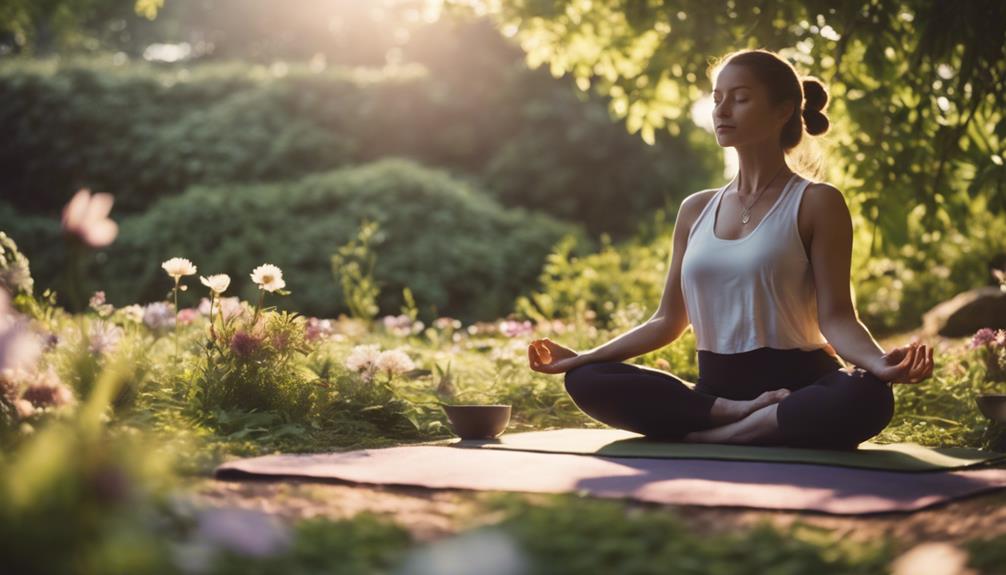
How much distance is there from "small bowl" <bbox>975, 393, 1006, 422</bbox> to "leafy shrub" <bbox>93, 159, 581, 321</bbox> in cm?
660

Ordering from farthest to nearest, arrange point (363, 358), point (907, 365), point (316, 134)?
point (316, 134) → point (363, 358) → point (907, 365)

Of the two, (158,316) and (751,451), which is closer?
(751,451)

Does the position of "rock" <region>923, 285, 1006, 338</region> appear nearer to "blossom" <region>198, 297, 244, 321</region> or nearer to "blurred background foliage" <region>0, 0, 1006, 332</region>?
"blurred background foliage" <region>0, 0, 1006, 332</region>

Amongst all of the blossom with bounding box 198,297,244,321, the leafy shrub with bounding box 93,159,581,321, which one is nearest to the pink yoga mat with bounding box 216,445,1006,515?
the blossom with bounding box 198,297,244,321

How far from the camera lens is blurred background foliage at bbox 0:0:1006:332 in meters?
5.37

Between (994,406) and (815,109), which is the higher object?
(815,109)

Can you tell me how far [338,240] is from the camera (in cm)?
1020

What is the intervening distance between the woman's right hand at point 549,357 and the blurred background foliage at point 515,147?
2.00 metres

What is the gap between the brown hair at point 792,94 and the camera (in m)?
3.82

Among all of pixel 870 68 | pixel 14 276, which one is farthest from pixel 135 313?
pixel 870 68

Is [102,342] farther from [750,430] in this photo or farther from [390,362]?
[750,430]

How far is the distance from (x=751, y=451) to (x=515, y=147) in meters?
9.70

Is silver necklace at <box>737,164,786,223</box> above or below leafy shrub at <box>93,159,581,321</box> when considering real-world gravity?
below

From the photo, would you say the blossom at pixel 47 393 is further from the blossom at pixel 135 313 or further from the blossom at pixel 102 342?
the blossom at pixel 135 313
